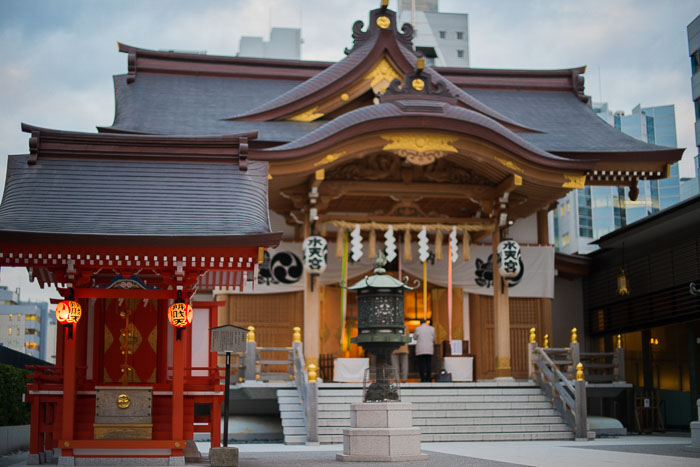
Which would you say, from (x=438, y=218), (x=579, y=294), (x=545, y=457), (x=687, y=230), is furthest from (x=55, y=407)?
(x=579, y=294)

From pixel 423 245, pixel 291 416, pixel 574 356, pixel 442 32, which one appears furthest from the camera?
pixel 442 32

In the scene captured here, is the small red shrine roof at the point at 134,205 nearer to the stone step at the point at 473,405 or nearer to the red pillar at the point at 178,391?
the red pillar at the point at 178,391

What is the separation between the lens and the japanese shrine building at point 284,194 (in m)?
12.3

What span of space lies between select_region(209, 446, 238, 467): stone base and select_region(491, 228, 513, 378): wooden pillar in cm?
958

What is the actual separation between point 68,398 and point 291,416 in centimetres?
521

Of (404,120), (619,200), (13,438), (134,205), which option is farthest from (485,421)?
(619,200)

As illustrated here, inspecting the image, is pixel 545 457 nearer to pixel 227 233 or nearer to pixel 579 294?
pixel 227 233

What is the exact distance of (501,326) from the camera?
1931 cm

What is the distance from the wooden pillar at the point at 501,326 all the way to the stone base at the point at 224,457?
9.58 metres

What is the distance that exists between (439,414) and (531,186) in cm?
579

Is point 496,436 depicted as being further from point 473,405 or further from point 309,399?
point 309,399

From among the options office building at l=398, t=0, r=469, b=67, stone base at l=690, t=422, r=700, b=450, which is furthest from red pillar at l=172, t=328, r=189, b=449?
office building at l=398, t=0, r=469, b=67

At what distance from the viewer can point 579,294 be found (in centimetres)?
2445

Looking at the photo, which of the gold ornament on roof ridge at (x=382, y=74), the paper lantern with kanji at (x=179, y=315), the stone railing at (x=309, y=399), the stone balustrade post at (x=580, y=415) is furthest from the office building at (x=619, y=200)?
the paper lantern with kanji at (x=179, y=315)
